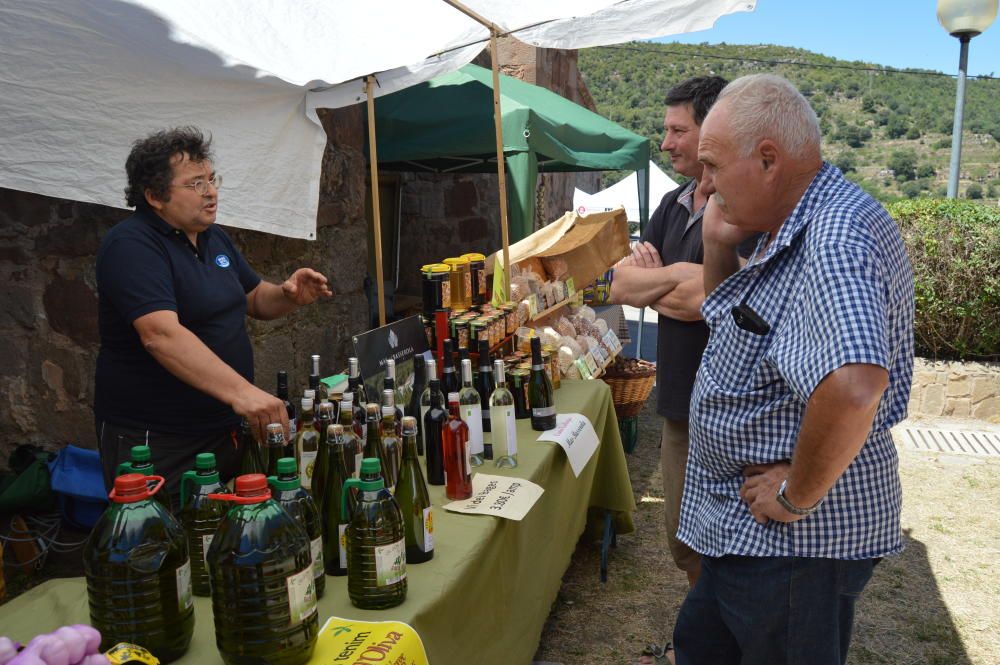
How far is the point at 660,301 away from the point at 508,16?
1.85 meters

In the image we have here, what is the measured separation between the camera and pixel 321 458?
2.03m

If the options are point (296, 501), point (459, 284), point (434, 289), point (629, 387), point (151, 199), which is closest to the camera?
point (296, 501)

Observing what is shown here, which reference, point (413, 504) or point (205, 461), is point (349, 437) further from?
point (205, 461)

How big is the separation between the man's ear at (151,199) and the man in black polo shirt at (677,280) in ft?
5.32

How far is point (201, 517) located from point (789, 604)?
4.16 ft

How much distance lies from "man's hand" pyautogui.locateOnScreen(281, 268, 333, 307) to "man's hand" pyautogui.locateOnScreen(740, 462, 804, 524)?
1782 mm

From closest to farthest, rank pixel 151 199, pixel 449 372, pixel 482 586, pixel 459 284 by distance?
pixel 482 586
pixel 151 199
pixel 449 372
pixel 459 284

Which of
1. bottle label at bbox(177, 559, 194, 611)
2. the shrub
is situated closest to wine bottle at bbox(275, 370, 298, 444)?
bottle label at bbox(177, 559, 194, 611)

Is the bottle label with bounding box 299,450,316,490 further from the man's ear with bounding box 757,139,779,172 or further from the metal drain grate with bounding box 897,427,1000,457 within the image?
the metal drain grate with bounding box 897,427,1000,457

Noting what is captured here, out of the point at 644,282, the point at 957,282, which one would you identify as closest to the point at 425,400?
the point at 644,282

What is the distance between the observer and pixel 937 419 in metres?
6.48

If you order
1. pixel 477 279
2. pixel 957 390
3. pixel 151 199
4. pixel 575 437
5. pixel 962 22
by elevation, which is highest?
pixel 962 22

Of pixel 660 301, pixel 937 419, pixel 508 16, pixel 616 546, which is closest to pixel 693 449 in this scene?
pixel 660 301

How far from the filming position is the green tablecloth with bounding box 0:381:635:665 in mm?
1590
